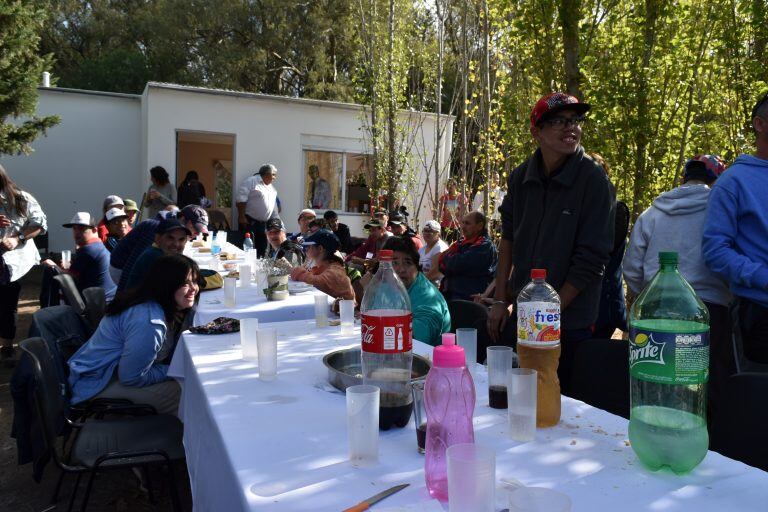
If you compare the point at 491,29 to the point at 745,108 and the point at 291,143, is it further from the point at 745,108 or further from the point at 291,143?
the point at 291,143

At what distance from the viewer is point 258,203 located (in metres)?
10.4

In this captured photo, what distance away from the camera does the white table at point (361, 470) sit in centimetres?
123

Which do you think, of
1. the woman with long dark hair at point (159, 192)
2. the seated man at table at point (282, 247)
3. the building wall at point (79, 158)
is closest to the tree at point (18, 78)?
the building wall at point (79, 158)

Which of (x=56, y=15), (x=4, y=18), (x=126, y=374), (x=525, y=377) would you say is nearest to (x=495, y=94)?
(x=126, y=374)

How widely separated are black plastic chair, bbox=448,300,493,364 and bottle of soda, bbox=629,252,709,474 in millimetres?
1524

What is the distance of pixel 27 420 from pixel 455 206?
5.73 m

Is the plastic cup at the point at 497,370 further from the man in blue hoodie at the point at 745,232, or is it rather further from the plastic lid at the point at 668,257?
the man in blue hoodie at the point at 745,232

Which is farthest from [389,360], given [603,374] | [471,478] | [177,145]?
[177,145]

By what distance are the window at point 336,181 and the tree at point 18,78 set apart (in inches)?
188

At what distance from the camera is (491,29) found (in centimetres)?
597

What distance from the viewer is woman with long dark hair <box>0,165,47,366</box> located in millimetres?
5141

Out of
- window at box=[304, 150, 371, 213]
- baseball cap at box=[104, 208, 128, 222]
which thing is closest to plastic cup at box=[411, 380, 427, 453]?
baseball cap at box=[104, 208, 128, 222]

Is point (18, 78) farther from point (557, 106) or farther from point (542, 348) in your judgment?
point (542, 348)

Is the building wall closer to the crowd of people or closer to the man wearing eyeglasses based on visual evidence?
the crowd of people
